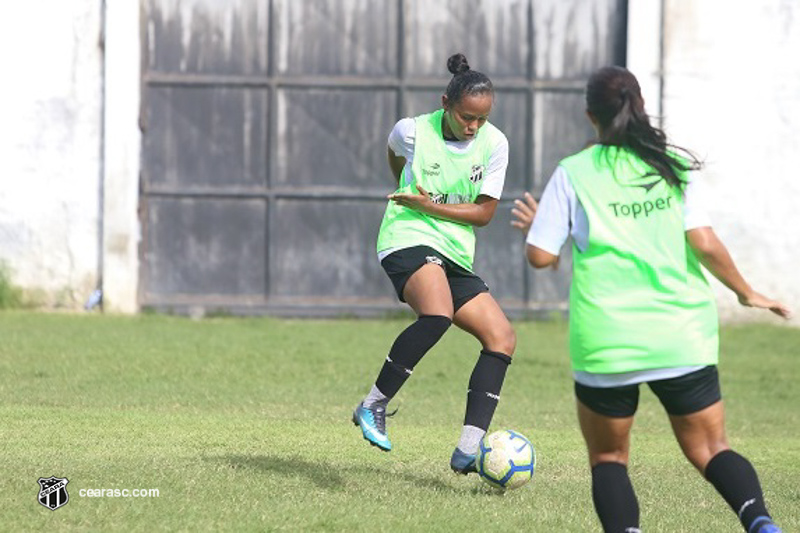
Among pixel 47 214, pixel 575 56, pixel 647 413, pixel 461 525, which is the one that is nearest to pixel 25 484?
pixel 461 525

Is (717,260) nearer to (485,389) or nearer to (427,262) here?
(485,389)

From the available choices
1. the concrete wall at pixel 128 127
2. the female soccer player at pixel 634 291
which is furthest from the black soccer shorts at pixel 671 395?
the concrete wall at pixel 128 127

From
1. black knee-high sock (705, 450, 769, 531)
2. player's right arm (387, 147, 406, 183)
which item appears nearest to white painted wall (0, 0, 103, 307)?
player's right arm (387, 147, 406, 183)

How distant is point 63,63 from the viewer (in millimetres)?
16641

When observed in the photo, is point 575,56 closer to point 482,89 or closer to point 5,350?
point 5,350

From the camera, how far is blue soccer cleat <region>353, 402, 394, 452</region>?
791 centimetres

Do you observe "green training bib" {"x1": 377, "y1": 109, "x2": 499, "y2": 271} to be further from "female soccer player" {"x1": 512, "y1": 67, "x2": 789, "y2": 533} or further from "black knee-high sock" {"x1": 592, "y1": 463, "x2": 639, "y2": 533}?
"black knee-high sock" {"x1": 592, "y1": 463, "x2": 639, "y2": 533}

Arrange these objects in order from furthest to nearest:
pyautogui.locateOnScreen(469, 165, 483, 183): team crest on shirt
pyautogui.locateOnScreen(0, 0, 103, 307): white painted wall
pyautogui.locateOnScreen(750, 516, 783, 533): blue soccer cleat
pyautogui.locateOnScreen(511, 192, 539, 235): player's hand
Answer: pyautogui.locateOnScreen(0, 0, 103, 307): white painted wall → pyautogui.locateOnScreen(469, 165, 483, 183): team crest on shirt → pyautogui.locateOnScreen(511, 192, 539, 235): player's hand → pyautogui.locateOnScreen(750, 516, 783, 533): blue soccer cleat

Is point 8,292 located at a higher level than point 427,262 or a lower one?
lower

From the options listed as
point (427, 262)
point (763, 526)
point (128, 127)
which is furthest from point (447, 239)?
point (128, 127)

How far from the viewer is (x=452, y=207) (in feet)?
26.5

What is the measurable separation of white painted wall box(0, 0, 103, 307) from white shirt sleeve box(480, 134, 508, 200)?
917 cm

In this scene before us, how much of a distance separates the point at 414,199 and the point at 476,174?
418 mm

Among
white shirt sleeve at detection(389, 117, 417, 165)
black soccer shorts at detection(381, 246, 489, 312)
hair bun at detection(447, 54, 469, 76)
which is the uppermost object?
hair bun at detection(447, 54, 469, 76)
